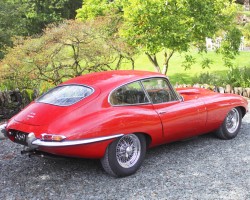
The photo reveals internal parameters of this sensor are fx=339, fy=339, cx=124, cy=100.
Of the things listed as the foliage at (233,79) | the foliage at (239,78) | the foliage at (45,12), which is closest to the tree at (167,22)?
the foliage at (233,79)

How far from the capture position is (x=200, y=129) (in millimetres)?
5281

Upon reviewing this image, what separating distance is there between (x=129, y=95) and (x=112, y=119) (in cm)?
59

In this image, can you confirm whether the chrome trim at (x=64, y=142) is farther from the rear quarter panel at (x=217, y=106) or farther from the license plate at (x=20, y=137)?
the rear quarter panel at (x=217, y=106)

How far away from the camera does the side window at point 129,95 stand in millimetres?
4467

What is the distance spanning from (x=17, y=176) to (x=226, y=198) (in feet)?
8.56

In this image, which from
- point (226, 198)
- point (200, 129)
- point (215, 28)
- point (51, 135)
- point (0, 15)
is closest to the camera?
point (226, 198)

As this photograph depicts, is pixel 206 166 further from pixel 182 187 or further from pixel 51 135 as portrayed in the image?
pixel 51 135

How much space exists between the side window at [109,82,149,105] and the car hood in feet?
2.17

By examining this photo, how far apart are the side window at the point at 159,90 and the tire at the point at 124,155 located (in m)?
0.71

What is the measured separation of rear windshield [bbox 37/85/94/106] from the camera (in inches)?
173

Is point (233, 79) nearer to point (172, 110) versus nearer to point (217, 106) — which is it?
point (217, 106)

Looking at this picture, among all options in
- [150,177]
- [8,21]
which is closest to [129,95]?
[150,177]

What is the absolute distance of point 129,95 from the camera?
183 inches

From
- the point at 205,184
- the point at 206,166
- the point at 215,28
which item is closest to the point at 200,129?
the point at 206,166
